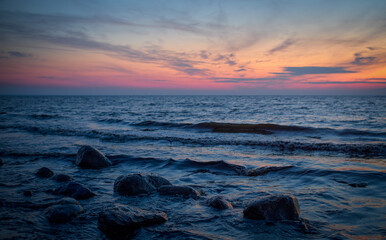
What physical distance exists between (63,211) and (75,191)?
1.10 metres

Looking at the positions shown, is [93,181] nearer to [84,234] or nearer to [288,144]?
[84,234]

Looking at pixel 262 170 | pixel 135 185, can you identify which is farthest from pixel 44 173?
pixel 262 170

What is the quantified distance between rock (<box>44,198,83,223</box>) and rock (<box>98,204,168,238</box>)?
25.1 inches

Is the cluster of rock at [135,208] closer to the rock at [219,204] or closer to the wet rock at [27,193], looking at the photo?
the rock at [219,204]

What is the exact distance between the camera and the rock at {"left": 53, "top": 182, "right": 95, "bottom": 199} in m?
4.72

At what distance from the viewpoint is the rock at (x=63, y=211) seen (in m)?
3.66

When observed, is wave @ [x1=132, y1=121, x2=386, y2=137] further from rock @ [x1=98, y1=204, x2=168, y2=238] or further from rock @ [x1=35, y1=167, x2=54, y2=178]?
rock @ [x1=98, y1=204, x2=168, y2=238]

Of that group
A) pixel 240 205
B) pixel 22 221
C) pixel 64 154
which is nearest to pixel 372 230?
pixel 240 205

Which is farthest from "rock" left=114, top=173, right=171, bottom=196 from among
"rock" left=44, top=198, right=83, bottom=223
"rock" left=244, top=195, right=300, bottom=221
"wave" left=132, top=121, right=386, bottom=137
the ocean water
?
"wave" left=132, top=121, right=386, bottom=137

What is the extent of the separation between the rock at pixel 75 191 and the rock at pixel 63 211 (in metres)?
0.64

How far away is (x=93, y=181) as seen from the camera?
5.94m

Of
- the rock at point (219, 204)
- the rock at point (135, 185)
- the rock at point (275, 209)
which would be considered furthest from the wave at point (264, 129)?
the rock at point (275, 209)

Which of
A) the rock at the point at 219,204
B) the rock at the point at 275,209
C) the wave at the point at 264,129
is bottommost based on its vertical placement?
the wave at the point at 264,129

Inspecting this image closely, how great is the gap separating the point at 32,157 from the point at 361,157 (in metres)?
11.5
